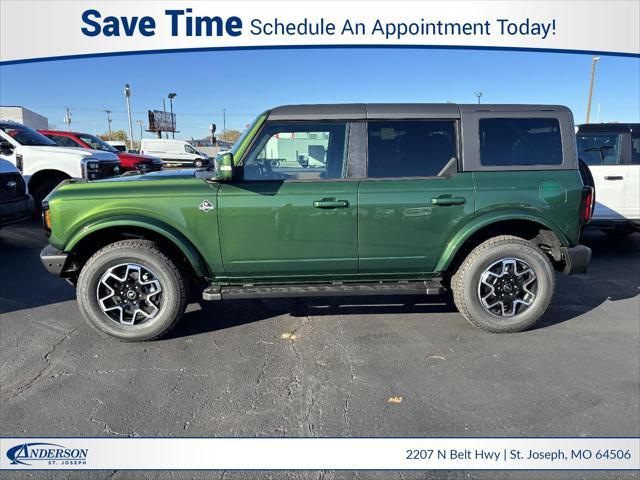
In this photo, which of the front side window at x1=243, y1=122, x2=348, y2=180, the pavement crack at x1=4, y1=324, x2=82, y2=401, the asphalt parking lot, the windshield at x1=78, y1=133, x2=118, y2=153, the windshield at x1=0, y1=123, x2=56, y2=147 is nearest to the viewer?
the asphalt parking lot

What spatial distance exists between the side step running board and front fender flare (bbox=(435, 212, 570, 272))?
0.91 feet

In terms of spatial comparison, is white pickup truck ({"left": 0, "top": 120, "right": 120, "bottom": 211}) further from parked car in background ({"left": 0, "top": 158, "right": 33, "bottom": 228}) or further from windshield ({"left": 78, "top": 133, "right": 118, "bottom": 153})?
windshield ({"left": 78, "top": 133, "right": 118, "bottom": 153})

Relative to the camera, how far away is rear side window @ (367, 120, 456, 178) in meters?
3.34

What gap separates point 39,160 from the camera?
26.1 feet

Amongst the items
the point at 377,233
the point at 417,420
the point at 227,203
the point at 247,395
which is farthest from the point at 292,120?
the point at 417,420

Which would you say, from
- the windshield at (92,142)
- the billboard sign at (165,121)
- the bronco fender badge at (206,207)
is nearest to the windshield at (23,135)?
the windshield at (92,142)

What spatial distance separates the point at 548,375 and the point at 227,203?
2784 millimetres

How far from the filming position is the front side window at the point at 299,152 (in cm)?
329

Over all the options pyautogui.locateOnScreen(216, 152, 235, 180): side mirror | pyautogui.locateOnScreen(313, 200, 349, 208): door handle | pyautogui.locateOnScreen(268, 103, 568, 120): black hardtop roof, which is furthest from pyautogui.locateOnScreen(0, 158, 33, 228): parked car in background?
pyautogui.locateOnScreen(313, 200, 349, 208): door handle

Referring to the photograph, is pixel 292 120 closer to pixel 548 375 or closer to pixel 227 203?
pixel 227 203

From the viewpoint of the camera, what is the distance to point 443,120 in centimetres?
340

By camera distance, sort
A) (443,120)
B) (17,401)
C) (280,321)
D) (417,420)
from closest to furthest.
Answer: (417,420) < (17,401) < (443,120) < (280,321)

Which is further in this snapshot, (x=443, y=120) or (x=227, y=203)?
(x=443, y=120)

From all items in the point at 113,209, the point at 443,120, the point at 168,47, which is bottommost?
the point at 113,209
